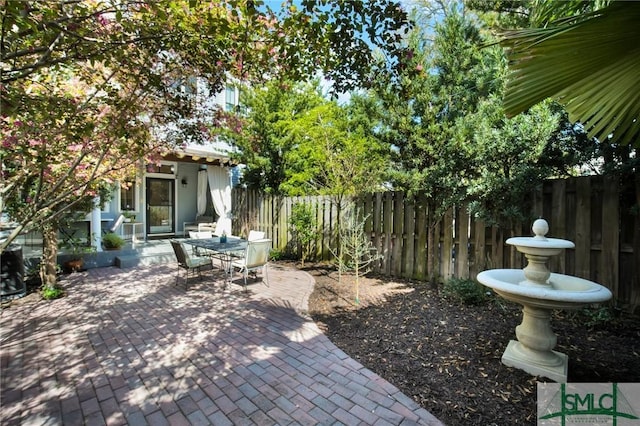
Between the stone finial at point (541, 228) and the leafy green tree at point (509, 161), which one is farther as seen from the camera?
the leafy green tree at point (509, 161)

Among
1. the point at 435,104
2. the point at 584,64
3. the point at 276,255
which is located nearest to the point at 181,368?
the point at 584,64

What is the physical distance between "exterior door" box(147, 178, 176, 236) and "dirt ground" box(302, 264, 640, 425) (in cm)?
859

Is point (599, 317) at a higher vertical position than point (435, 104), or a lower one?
lower

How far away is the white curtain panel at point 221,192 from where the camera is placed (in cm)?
1077

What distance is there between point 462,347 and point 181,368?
3067mm

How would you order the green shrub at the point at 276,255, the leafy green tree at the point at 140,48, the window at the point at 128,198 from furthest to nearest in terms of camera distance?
the window at the point at 128,198
the green shrub at the point at 276,255
the leafy green tree at the point at 140,48

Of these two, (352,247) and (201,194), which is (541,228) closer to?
(352,247)

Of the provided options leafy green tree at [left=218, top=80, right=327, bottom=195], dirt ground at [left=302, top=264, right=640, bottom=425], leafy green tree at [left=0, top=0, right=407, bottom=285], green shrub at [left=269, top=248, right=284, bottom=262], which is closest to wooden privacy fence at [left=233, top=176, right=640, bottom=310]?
dirt ground at [left=302, top=264, right=640, bottom=425]

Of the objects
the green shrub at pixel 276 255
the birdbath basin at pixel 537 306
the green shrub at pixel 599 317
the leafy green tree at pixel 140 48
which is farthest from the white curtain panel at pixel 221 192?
the green shrub at pixel 599 317

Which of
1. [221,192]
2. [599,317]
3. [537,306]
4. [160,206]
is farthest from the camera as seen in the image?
[160,206]

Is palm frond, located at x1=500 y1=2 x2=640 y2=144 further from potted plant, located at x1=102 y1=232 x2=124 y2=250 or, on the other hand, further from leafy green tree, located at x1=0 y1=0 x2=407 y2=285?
potted plant, located at x1=102 y1=232 x2=124 y2=250

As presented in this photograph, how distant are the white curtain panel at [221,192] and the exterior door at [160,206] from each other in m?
1.93

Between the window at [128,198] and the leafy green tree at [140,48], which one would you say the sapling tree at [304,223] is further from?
the window at [128,198]

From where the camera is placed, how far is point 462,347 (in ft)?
10.9
